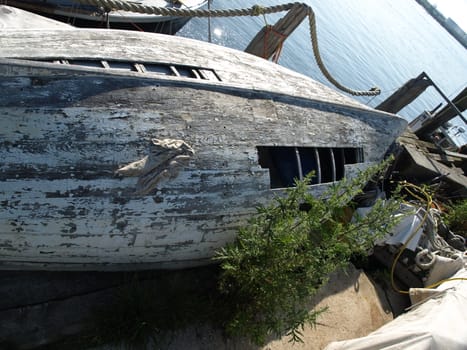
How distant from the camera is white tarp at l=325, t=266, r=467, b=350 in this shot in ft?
12.5

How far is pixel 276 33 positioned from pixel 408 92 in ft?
15.4

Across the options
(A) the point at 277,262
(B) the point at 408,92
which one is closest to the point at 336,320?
(A) the point at 277,262

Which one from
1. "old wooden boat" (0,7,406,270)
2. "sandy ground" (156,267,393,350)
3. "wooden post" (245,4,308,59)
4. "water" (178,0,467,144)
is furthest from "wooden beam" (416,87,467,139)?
"old wooden boat" (0,7,406,270)

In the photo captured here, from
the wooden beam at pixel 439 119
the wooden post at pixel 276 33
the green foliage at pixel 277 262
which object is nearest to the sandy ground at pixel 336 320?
the green foliage at pixel 277 262

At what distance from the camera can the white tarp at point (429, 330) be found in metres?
3.81

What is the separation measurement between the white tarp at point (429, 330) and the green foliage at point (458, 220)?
3.43 m

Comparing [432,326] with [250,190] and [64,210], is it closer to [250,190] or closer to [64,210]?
[250,190]

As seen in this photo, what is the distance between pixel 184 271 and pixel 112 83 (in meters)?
2.57

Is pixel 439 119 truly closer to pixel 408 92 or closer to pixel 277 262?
pixel 408 92

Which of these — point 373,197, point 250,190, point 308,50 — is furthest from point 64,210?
point 308,50

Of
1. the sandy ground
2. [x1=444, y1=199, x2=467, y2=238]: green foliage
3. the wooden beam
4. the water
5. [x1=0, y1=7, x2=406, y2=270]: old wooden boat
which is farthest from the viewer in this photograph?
the water

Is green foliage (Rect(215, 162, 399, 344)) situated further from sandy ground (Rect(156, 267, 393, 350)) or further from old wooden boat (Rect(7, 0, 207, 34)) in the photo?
old wooden boat (Rect(7, 0, 207, 34))

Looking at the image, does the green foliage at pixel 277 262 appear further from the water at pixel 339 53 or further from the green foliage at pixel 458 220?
the water at pixel 339 53

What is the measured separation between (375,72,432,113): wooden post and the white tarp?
25.2 feet
